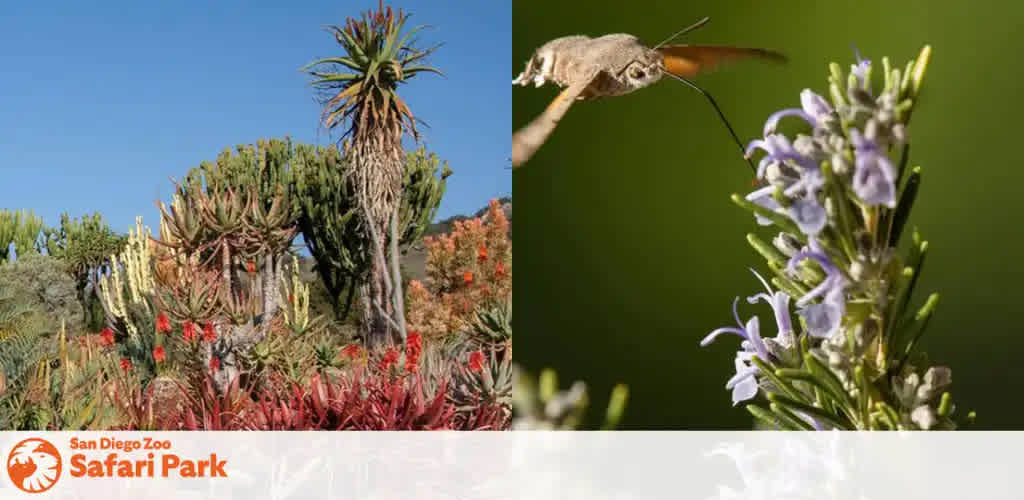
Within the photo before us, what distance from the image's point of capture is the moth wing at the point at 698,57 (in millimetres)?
2299

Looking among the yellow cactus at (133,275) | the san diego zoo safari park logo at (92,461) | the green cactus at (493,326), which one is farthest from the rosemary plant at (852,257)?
the yellow cactus at (133,275)

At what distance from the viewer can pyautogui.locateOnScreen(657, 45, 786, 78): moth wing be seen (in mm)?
2299

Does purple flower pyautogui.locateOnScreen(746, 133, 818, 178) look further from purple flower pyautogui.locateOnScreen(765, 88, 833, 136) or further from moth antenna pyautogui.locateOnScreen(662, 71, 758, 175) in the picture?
moth antenna pyautogui.locateOnScreen(662, 71, 758, 175)

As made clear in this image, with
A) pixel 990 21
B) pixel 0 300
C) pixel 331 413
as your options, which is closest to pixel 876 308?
pixel 331 413

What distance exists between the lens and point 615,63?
220cm

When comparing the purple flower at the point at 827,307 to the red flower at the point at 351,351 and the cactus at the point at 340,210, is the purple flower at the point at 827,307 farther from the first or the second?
the cactus at the point at 340,210

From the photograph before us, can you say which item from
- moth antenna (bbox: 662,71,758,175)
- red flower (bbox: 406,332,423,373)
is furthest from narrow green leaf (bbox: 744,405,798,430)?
red flower (bbox: 406,332,423,373)

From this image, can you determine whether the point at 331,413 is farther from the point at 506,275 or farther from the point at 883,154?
the point at 506,275

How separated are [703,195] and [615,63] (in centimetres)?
45

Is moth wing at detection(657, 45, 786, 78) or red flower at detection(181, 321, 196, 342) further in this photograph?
red flower at detection(181, 321, 196, 342)

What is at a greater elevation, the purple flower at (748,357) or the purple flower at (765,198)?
the purple flower at (765,198)

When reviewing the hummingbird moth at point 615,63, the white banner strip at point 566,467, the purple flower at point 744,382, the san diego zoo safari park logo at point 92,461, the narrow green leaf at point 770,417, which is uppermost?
the hummingbird moth at point 615,63

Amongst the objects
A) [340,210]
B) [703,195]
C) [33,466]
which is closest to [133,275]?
[340,210]

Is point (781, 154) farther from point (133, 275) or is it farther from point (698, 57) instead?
point (133, 275)
